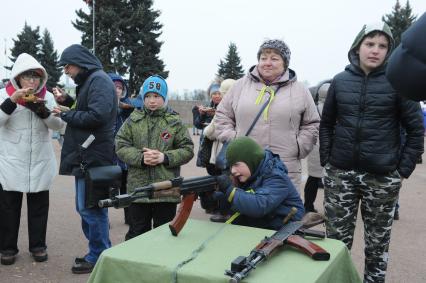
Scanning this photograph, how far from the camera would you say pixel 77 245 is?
4.77 metres

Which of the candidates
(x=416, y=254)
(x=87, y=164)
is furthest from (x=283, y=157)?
(x=416, y=254)

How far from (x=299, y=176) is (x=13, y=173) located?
2.57 meters

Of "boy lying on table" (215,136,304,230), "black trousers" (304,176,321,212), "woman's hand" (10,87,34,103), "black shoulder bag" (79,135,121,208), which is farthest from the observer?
"black trousers" (304,176,321,212)

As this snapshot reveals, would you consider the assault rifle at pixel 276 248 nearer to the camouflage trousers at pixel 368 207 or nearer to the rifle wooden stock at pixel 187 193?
the rifle wooden stock at pixel 187 193

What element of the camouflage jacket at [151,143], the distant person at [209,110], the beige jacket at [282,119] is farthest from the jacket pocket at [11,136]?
the distant person at [209,110]

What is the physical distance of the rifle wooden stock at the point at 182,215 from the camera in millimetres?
2357

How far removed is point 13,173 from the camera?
4172mm

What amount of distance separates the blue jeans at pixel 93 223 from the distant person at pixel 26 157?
0.55m

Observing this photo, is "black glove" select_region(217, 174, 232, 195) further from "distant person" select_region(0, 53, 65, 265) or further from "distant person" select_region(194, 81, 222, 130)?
"distant person" select_region(194, 81, 222, 130)

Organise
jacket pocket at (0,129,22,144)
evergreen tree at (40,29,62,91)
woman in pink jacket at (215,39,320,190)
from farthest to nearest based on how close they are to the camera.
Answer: evergreen tree at (40,29,62,91) → jacket pocket at (0,129,22,144) → woman in pink jacket at (215,39,320,190)

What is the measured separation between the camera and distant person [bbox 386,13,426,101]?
138 centimetres

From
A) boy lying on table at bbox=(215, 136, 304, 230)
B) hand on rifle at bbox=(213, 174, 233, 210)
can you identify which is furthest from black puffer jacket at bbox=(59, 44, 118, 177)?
hand on rifle at bbox=(213, 174, 233, 210)

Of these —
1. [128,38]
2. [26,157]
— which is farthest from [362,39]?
[128,38]

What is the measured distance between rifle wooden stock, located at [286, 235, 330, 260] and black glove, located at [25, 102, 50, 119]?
2.84 metres
